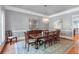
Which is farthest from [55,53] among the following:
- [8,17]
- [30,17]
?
[8,17]

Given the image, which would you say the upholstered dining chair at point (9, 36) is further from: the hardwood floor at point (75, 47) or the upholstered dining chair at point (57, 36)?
the hardwood floor at point (75, 47)

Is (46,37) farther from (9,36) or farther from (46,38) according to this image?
(9,36)

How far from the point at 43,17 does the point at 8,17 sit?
0.67 metres

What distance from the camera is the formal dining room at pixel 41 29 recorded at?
5.99 ft

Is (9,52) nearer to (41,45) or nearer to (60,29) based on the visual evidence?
(41,45)

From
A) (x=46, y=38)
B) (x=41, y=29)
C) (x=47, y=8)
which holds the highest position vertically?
(x=47, y=8)

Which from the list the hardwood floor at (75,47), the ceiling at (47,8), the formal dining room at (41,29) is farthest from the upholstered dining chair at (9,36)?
the hardwood floor at (75,47)

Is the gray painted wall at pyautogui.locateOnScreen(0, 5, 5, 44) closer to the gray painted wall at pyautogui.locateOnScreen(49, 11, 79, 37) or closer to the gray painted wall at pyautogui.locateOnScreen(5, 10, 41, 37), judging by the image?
the gray painted wall at pyautogui.locateOnScreen(5, 10, 41, 37)

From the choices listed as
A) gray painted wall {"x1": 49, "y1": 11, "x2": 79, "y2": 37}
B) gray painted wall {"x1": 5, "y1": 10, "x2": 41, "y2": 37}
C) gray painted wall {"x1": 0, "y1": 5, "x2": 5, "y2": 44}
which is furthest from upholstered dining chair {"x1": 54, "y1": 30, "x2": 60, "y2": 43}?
gray painted wall {"x1": 0, "y1": 5, "x2": 5, "y2": 44}

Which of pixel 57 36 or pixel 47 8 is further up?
pixel 47 8

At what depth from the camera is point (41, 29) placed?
73.7 inches

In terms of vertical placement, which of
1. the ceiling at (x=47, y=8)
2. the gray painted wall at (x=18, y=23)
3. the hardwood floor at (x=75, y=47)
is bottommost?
the hardwood floor at (x=75, y=47)

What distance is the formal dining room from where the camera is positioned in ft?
5.99

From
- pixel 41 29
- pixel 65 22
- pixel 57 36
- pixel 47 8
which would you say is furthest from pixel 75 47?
pixel 47 8
